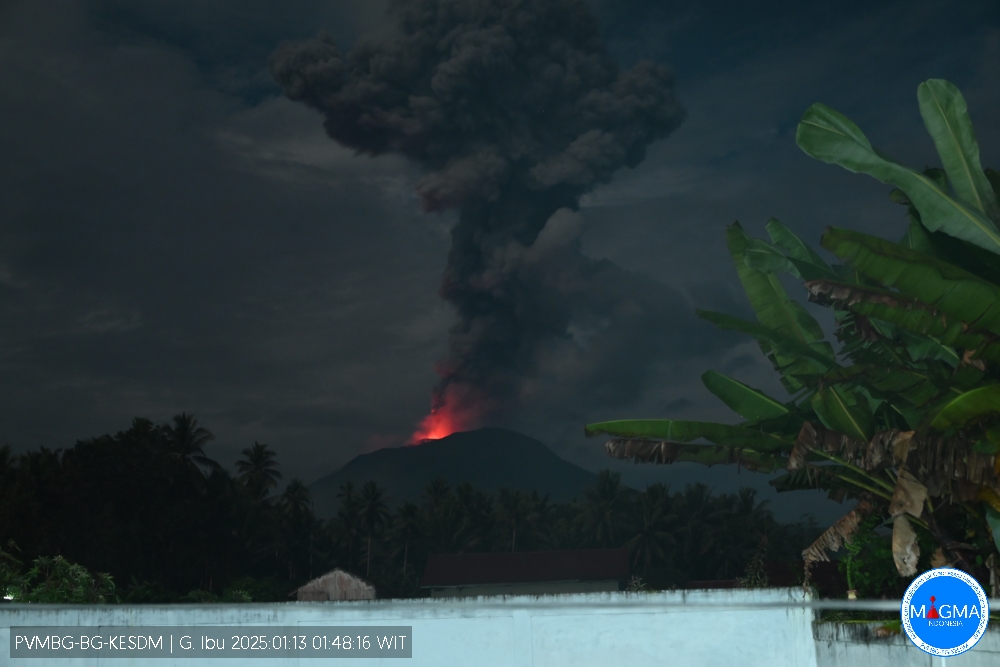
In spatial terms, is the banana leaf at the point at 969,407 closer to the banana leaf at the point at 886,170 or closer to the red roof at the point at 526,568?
the banana leaf at the point at 886,170

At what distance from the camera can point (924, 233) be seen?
9344mm

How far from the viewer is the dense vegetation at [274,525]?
49.0 meters

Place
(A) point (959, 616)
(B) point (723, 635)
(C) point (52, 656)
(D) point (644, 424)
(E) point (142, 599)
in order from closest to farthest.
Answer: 1. (A) point (959, 616)
2. (B) point (723, 635)
3. (C) point (52, 656)
4. (D) point (644, 424)
5. (E) point (142, 599)

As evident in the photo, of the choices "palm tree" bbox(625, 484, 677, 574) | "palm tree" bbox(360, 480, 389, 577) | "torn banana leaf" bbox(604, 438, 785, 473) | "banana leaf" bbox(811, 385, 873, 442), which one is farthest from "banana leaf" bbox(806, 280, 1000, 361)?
"palm tree" bbox(360, 480, 389, 577)

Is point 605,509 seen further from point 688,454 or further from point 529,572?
point 688,454

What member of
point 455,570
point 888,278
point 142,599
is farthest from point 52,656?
point 455,570

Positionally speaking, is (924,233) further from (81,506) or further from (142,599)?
(81,506)

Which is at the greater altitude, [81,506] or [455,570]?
[81,506]

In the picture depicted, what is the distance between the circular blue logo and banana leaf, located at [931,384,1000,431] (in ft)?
6.03

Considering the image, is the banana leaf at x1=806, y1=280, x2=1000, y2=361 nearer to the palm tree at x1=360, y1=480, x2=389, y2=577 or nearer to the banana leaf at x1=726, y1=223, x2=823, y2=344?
the banana leaf at x1=726, y1=223, x2=823, y2=344

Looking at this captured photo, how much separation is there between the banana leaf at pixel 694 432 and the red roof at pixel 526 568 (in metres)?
46.4

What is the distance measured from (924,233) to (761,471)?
9.70 ft

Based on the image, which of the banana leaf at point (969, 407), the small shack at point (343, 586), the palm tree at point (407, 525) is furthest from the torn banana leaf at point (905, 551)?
the palm tree at point (407, 525)

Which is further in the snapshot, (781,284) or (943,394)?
(781,284)
